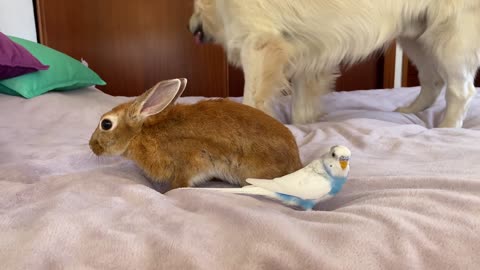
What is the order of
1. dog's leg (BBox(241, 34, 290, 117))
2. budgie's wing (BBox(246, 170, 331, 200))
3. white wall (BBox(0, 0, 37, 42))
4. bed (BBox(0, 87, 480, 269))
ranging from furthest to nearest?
white wall (BBox(0, 0, 37, 42))
dog's leg (BBox(241, 34, 290, 117))
budgie's wing (BBox(246, 170, 331, 200))
bed (BBox(0, 87, 480, 269))

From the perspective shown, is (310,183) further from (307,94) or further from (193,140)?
(307,94)

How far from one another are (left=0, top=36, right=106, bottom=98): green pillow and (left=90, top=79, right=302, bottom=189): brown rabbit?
0.88 m

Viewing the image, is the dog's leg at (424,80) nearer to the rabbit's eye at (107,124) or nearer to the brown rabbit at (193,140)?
the brown rabbit at (193,140)

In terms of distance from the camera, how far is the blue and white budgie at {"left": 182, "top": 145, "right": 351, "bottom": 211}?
2.31ft

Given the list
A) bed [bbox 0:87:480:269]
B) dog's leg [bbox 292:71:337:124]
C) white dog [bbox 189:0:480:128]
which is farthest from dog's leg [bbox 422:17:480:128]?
bed [bbox 0:87:480:269]

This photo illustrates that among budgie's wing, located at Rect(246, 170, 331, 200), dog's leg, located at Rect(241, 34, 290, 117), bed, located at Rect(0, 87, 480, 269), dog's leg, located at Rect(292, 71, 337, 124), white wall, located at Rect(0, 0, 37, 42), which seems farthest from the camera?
white wall, located at Rect(0, 0, 37, 42)

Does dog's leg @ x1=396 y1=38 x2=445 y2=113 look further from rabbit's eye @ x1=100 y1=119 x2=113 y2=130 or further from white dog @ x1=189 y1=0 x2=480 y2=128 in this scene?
rabbit's eye @ x1=100 y1=119 x2=113 y2=130

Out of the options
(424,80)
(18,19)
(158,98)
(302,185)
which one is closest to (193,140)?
(158,98)

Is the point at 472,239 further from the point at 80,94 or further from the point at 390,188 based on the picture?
the point at 80,94

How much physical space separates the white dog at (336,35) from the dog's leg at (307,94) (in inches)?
0.9

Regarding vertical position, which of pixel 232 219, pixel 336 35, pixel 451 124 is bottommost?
pixel 451 124

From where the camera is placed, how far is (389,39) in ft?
5.67

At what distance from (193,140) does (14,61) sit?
3.60 feet

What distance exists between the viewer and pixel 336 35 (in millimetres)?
1663
